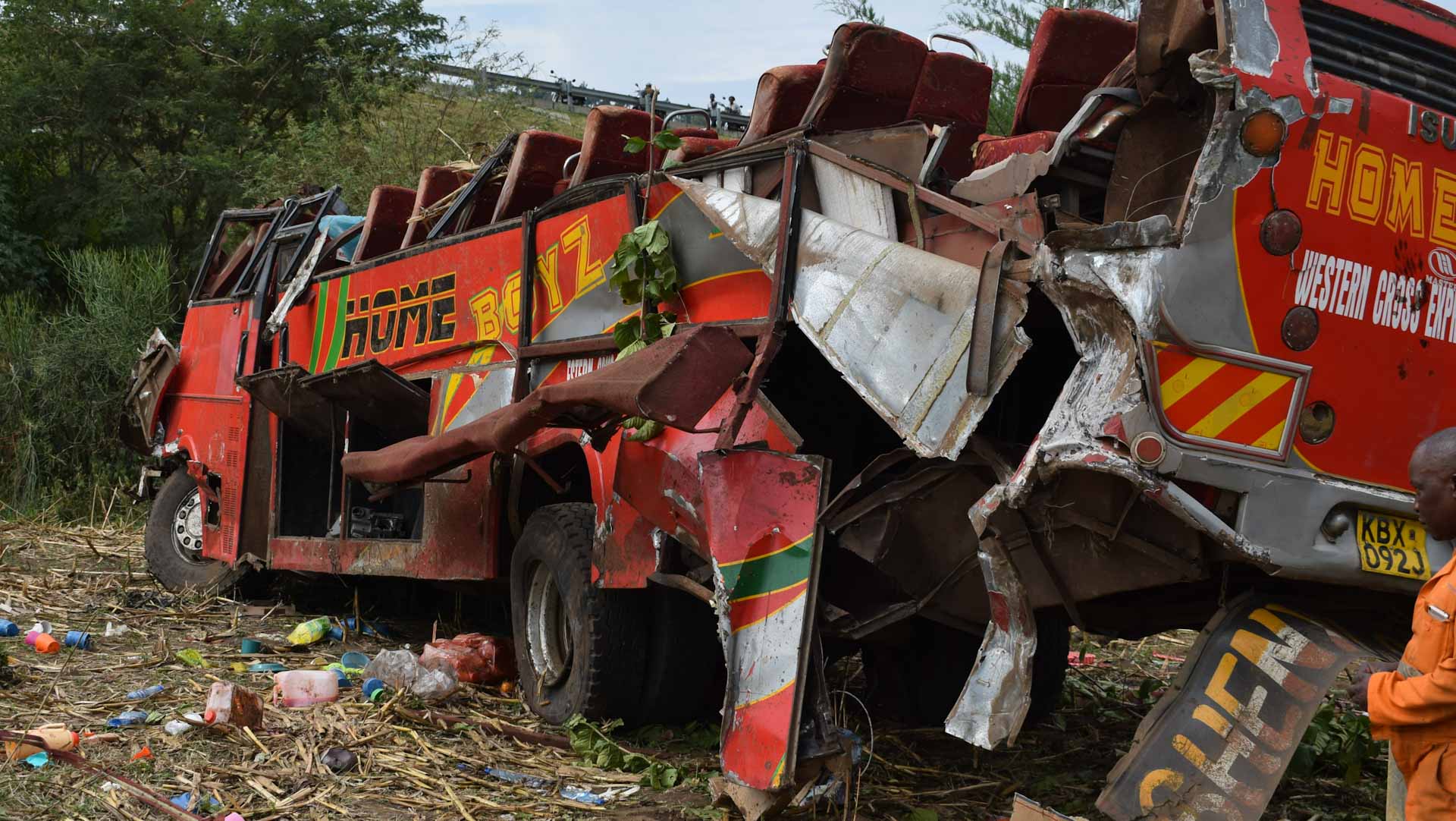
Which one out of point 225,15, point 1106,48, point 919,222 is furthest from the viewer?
point 225,15

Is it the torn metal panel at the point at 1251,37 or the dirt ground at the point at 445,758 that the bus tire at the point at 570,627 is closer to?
the dirt ground at the point at 445,758

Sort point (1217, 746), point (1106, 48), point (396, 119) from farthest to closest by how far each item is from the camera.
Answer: point (396, 119) → point (1106, 48) → point (1217, 746)

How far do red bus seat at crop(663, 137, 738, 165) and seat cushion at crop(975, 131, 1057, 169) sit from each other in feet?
3.33

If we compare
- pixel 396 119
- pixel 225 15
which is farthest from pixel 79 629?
pixel 225 15

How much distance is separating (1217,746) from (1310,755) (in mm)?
2186

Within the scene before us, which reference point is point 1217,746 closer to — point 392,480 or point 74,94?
point 392,480

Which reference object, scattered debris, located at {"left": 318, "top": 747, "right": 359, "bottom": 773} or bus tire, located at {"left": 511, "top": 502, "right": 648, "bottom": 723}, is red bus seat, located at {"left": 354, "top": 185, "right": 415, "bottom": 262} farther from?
scattered debris, located at {"left": 318, "top": 747, "right": 359, "bottom": 773}

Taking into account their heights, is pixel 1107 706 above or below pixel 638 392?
below

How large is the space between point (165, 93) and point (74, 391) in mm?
7644

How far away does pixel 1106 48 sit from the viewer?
15.3 ft

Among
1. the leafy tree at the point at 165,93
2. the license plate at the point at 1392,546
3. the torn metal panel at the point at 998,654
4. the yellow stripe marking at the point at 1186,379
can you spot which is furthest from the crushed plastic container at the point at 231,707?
the leafy tree at the point at 165,93

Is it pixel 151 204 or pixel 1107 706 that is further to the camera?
pixel 151 204

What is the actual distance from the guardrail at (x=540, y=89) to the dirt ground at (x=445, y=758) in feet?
33.6

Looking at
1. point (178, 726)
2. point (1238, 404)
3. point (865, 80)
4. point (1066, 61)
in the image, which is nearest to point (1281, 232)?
point (1238, 404)
